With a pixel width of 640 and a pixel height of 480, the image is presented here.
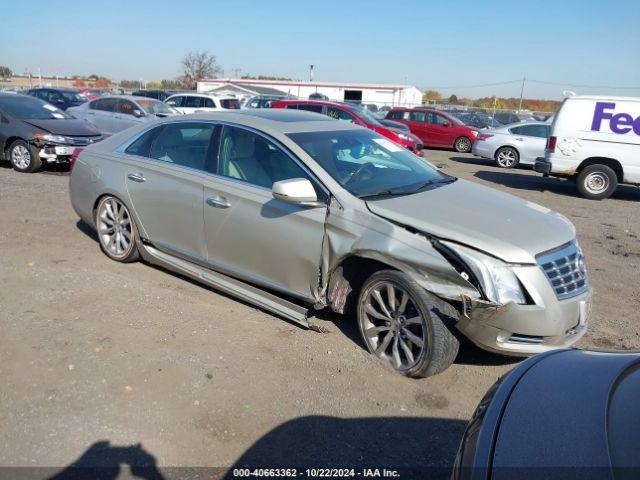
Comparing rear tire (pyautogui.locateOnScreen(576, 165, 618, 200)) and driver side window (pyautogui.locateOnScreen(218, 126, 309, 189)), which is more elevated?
driver side window (pyautogui.locateOnScreen(218, 126, 309, 189))

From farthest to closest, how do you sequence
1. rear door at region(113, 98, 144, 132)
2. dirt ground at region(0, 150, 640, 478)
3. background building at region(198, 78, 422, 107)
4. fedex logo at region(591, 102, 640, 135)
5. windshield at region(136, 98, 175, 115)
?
background building at region(198, 78, 422, 107) → windshield at region(136, 98, 175, 115) → rear door at region(113, 98, 144, 132) → fedex logo at region(591, 102, 640, 135) → dirt ground at region(0, 150, 640, 478)

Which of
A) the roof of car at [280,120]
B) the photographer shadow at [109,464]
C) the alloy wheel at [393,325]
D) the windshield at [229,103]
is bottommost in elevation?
the photographer shadow at [109,464]

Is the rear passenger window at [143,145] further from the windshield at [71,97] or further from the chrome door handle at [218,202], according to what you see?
the windshield at [71,97]

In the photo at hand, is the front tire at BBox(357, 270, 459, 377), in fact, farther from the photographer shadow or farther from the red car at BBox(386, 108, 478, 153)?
the red car at BBox(386, 108, 478, 153)

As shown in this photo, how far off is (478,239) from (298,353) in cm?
154

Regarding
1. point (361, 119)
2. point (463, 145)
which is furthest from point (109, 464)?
point (463, 145)

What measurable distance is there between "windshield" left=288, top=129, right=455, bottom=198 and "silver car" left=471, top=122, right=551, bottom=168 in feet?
38.5

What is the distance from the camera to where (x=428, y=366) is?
11.4 ft

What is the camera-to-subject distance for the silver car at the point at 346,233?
3328 millimetres

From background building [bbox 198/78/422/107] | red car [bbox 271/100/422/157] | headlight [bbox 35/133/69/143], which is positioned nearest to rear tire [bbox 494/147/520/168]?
red car [bbox 271/100/422/157]

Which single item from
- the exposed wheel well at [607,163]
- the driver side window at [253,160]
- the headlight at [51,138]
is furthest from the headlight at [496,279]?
the headlight at [51,138]

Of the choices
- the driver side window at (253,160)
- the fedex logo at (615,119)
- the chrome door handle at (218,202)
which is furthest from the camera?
the fedex logo at (615,119)

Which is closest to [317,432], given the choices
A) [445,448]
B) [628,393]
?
[445,448]

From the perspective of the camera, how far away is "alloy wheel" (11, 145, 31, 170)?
1073 centimetres
